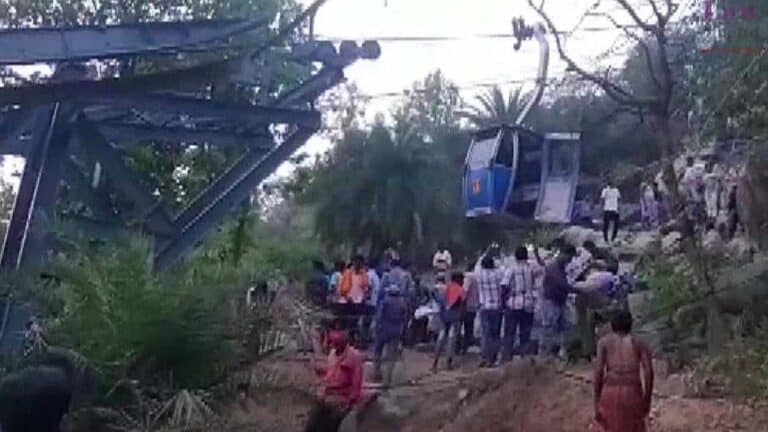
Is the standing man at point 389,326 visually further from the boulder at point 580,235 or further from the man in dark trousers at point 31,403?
the boulder at point 580,235

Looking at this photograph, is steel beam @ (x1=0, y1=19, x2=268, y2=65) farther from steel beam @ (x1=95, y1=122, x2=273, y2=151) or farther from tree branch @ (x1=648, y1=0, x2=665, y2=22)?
tree branch @ (x1=648, y1=0, x2=665, y2=22)

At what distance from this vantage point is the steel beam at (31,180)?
14.8 metres

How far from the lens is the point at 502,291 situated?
603 inches

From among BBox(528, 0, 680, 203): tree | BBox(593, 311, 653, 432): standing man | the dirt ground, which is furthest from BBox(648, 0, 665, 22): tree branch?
BBox(593, 311, 653, 432): standing man

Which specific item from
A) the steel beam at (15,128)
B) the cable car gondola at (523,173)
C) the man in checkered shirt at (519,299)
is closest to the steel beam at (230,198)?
the steel beam at (15,128)

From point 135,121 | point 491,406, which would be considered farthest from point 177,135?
point 491,406

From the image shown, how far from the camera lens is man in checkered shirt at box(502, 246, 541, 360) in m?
15.1

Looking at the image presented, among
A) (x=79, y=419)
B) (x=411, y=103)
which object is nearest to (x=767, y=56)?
(x=79, y=419)

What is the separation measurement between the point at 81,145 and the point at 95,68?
102 cm

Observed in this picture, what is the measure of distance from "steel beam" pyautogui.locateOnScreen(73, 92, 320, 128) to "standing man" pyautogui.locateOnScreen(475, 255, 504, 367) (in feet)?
10.5

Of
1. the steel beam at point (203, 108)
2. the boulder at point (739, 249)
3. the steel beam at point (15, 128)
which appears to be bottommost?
the boulder at point (739, 249)

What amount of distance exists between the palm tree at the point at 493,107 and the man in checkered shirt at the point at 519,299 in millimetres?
25270

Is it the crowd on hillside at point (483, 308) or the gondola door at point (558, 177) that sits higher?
the gondola door at point (558, 177)

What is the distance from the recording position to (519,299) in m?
15.1
